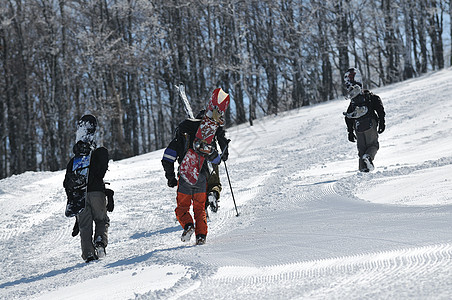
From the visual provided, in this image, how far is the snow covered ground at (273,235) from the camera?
307 centimetres

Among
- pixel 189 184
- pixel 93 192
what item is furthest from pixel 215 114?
pixel 93 192

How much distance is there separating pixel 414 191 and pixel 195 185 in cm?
271

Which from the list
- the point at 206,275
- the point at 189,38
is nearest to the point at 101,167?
the point at 206,275

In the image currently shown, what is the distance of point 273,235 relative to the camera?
498 cm

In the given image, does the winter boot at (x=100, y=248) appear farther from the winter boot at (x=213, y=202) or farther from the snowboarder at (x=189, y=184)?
the winter boot at (x=213, y=202)

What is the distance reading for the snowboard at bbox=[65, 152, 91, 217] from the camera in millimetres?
5543

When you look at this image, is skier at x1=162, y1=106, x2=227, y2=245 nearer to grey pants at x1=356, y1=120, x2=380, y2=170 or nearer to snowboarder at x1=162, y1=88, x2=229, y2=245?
snowboarder at x1=162, y1=88, x2=229, y2=245

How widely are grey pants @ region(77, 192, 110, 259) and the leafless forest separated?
22398 mm

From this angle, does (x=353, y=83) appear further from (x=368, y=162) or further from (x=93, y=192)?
(x=93, y=192)

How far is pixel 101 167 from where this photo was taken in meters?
5.71

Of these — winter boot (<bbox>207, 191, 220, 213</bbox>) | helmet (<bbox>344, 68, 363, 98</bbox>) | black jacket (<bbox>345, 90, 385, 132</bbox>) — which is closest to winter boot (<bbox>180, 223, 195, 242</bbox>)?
winter boot (<bbox>207, 191, 220, 213</bbox>)

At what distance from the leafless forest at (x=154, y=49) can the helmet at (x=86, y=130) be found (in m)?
Result: 22.3

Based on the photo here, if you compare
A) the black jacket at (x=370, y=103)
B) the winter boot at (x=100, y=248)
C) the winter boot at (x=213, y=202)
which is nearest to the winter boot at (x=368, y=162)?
the black jacket at (x=370, y=103)

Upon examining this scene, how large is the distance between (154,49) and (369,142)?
957 inches
